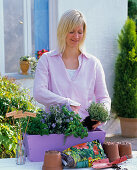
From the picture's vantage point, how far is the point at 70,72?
2.26m

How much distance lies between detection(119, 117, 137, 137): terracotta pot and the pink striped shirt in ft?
11.8

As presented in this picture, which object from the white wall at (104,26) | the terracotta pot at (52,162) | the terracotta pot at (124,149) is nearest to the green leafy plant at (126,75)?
the white wall at (104,26)

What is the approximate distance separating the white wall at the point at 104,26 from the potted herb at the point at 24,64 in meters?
1.13

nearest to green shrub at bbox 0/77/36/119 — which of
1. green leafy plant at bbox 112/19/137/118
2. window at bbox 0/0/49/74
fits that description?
window at bbox 0/0/49/74

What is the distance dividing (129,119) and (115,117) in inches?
12.0

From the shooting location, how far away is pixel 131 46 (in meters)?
5.71

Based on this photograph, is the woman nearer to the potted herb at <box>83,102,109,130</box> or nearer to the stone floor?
the potted herb at <box>83,102,109,130</box>

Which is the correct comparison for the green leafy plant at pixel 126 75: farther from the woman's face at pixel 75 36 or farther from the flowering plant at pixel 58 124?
the flowering plant at pixel 58 124

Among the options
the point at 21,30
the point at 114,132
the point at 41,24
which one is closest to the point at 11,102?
the point at 21,30

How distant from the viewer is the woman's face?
2.17 meters

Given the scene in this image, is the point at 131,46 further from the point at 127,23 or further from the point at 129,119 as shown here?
the point at 129,119

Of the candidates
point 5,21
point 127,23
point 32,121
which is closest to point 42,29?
point 5,21

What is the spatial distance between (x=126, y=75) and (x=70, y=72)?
3.55m

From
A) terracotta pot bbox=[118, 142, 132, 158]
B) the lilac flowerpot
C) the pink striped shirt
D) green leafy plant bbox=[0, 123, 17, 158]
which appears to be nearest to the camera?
the lilac flowerpot
